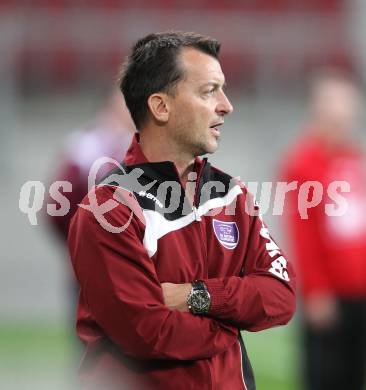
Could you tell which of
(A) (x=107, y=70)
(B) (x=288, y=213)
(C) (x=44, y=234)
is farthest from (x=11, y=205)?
(B) (x=288, y=213)

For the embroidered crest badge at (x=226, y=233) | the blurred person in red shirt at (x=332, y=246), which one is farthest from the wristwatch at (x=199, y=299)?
the blurred person in red shirt at (x=332, y=246)

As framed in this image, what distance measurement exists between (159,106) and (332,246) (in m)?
2.88

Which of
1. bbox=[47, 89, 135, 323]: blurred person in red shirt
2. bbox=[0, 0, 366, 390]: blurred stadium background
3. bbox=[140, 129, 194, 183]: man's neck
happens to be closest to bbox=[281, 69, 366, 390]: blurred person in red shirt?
bbox=[47, 89, 135, 323]: blurred person in red shirt

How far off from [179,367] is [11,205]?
7138mm

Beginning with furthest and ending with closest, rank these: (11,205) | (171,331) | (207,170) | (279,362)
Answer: (11,205) → (279,362) → (207,170) → (171,331)

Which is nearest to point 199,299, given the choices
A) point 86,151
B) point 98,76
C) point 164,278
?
point 164,278

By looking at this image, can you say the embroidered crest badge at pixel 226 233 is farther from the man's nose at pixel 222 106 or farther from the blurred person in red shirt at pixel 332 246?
the blurred person in red shirt at pixel 332 246

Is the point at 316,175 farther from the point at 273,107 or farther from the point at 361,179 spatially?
the point at 273,107

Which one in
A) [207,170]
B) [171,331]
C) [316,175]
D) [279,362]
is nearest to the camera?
[171,331]

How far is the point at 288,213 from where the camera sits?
6.07 metres

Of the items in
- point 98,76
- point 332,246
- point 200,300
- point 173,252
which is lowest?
point 332,246

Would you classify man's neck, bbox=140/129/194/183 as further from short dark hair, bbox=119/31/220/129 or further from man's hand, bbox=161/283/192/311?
man's hand, bbox=161/283/192/311

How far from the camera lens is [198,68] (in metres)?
3.01

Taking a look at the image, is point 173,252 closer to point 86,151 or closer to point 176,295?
point 176,295
